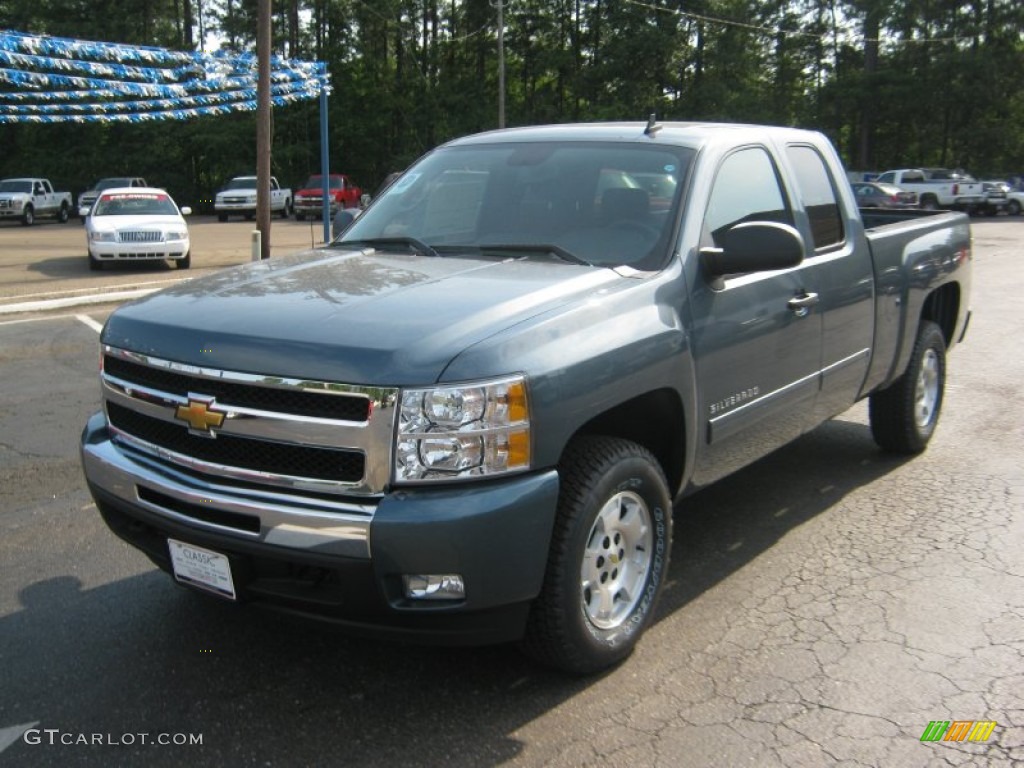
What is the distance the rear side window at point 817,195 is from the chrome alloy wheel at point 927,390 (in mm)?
1397

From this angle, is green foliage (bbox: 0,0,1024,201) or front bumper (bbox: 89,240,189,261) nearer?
front bumper (bbox: 89,240,189,261)

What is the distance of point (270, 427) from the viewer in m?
2.88

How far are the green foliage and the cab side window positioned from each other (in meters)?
45.1

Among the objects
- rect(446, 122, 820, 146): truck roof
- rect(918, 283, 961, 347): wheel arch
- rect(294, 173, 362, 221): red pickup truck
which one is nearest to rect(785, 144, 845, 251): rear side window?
rect(446, 122, 820, 146): truck roof

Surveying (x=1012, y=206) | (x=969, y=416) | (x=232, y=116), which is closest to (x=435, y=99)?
(x=232, y=116)

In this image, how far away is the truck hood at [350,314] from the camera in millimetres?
2822

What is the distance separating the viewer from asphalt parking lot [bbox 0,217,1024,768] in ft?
9.70

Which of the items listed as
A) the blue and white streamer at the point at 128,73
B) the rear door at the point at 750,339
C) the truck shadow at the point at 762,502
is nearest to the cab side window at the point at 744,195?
the rear door at the point at 750,339

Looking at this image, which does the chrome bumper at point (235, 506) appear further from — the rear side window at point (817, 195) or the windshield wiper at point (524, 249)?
the rear side window at point (817, 195)

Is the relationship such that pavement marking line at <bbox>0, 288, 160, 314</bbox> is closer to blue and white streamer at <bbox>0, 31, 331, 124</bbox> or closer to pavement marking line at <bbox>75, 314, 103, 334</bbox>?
pavement marking line at <bbox>75, 314, 103, 334</bbox>

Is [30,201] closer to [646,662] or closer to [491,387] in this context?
[646,662]

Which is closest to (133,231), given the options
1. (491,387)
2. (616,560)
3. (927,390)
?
(927,390)

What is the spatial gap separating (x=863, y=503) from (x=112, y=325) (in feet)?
12.6

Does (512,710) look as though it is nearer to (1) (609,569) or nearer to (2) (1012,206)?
(1) (609,569)
